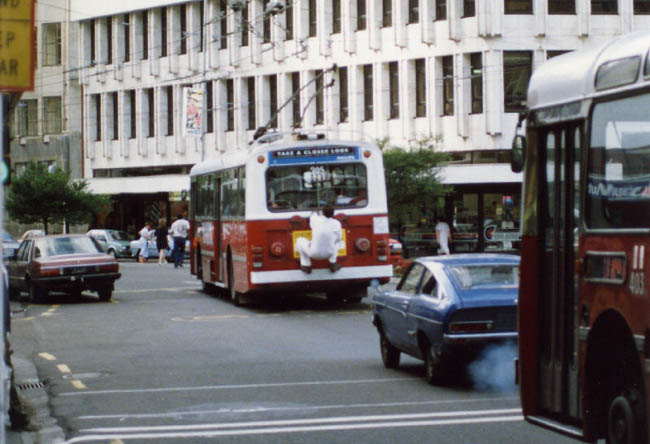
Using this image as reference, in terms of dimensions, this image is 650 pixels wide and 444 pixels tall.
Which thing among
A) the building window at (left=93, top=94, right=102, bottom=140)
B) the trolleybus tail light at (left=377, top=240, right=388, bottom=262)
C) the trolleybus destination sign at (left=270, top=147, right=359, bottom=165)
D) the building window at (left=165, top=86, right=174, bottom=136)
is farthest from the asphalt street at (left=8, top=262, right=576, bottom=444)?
the building window at (left=93, top=94, right=102, bottom=140)

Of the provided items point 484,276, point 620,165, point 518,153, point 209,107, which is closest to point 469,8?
point 209,107

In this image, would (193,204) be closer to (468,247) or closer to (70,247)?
(70,247)

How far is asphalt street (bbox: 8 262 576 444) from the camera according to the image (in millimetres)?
11312

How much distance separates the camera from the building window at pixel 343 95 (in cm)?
5706

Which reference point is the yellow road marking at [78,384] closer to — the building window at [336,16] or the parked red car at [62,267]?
the parked red car at [62,267]

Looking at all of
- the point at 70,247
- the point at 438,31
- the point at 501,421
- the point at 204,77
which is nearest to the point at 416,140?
the point at 438,31

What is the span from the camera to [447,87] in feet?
173

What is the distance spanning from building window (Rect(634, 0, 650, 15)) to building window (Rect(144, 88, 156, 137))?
1070 inches

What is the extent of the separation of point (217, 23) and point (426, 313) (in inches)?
2042

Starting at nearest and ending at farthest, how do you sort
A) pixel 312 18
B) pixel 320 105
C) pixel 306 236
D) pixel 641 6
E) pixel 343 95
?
pixel 306 236, pixel 641 6, pixel 343 95, pixel 320 105, pixel 312 18

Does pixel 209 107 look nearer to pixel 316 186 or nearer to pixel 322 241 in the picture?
pixel 316 186

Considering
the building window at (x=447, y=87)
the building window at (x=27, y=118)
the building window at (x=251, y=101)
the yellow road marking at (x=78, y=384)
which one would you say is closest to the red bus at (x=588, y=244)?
the yellow road marking at (x=78, y=384)

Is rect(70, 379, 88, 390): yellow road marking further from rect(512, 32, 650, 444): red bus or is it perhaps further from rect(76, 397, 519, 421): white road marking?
rect(512, 32, 650, 444): red bus

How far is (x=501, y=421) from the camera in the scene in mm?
11547
